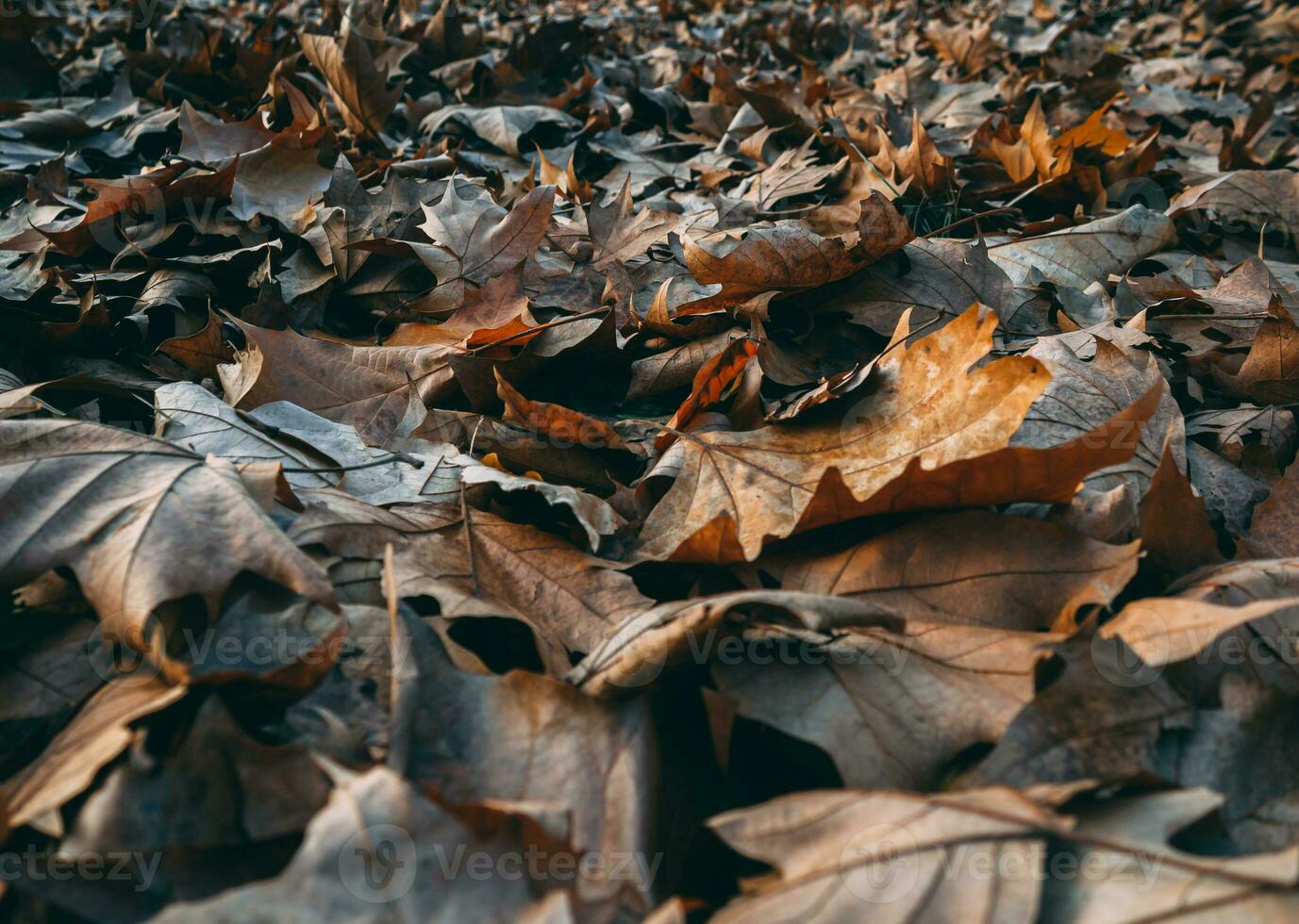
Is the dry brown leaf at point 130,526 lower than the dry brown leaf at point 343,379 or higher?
higher

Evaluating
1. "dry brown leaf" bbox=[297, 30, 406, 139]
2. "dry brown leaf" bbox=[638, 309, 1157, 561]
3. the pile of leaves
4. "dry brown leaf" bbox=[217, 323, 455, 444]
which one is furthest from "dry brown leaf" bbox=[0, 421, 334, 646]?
"dry brown leaf" bbox=[297, 30, 406, 139]

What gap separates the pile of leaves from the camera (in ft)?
2.82

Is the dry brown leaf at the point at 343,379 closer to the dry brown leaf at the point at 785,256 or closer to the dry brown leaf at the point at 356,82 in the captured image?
the dry brown leaf at the point at 785,256

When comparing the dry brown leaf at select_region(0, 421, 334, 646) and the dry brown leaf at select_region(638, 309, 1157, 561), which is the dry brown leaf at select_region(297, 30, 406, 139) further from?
the dry brown leaf at select_region(638, 309, 1157, 561)

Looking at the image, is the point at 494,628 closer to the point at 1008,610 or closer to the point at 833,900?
the point at 833,900

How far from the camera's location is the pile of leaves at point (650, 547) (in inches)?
33.8

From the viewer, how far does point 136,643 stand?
3.43ft

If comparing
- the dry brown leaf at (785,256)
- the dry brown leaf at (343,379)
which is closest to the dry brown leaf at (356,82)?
the dry brown leaf at (343,379)

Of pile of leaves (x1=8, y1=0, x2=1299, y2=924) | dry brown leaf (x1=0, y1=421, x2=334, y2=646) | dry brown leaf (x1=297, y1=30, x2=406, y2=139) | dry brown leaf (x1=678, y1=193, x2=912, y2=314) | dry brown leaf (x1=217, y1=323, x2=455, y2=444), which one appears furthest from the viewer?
dry brown leaf (x1=297, y1=30, x2=406, y2=139)

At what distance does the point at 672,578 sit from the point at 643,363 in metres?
0.62

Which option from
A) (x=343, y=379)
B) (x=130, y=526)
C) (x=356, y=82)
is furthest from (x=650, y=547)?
(x=356, y=82)

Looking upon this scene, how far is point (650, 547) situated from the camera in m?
1.31

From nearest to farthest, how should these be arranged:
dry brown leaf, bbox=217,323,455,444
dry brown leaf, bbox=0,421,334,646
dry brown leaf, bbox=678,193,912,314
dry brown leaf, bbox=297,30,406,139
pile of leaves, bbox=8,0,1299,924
Result: pile of leaves, bbox=8,0,1299,924
dry brown leaf, bbox=0,421,334,646
dry brown leaf, bbox=217,323,455,444
dry brown leaf, bbox=678,193,912,314
dry brown leaf, bbox=297,30,406,139

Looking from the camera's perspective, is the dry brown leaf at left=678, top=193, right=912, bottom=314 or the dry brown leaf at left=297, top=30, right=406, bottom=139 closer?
the dry brown leaf at left=678, top=193, right=912, bottom=314
